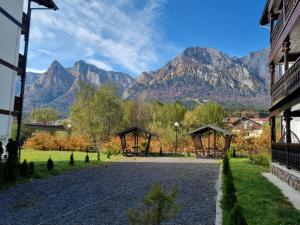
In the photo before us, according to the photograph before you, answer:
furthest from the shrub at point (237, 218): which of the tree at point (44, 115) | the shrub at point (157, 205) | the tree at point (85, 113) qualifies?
the tree at point (44, 115)

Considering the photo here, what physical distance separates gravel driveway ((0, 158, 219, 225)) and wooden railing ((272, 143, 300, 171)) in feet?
9.40

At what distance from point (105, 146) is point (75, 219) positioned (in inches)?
1183

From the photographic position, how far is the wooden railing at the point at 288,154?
10.8m

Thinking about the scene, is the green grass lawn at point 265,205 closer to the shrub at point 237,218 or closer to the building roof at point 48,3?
the shrub at point 237,218

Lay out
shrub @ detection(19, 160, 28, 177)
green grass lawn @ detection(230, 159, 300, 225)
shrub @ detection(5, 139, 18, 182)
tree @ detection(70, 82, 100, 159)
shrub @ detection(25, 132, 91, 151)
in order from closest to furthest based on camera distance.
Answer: green grass lawn @ detection(230, 159, 300, 225)
shrub @ detection(5, 139, 18, 182)
shrub @ detection(19, 160, 28, 177)
shrub @ detection(25, 132, 91, 151)
tree @ detection(70, 82, 100, 159)

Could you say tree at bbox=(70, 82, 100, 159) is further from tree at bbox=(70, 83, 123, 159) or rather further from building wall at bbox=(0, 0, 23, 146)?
building wall at bbox=(0, 0, 23, 146)

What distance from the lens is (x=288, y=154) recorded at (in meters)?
12.0

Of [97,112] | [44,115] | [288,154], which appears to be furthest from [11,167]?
[44,115]

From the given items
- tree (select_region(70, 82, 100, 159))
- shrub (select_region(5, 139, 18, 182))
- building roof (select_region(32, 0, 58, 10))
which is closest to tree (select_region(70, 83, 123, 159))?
tree (select_region(70, 82, 100, 159))

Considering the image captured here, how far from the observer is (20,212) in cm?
764

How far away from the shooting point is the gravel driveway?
7066mm

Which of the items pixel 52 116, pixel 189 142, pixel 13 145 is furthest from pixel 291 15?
pixel 52 116

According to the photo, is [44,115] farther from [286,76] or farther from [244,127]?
[286,76]

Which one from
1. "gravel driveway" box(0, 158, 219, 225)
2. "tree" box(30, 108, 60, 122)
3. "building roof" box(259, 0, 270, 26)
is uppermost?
"tree" box(30, 108, 60, 122)
